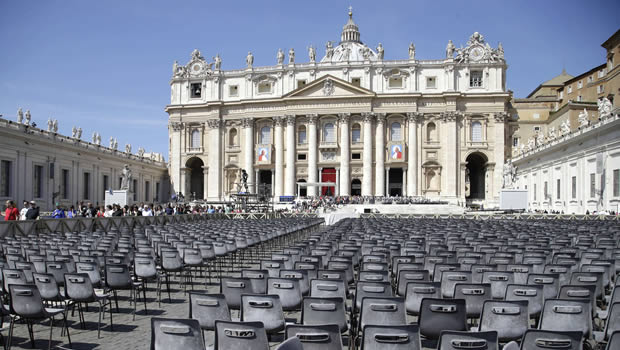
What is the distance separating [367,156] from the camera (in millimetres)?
71188

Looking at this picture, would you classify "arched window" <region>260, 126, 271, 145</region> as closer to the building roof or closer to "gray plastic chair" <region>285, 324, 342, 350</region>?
the building roof

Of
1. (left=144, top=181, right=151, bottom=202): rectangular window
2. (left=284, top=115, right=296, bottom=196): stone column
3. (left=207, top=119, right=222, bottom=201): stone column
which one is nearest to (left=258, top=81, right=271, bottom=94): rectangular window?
(left=284, top=115, right=296, bottom=196): stone column

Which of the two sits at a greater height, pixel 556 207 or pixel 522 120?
pixel 522 120

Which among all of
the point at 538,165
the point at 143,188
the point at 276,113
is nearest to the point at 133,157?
the point at 143,188

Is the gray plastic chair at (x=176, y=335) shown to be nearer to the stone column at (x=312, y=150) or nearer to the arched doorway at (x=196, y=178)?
the stone column at (x=312, y=150)

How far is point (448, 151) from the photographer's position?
70000 mm

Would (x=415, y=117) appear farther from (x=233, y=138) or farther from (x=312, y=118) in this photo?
(x=233, y=138)

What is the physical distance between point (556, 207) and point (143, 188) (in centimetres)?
5284

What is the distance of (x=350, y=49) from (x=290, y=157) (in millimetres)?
32493

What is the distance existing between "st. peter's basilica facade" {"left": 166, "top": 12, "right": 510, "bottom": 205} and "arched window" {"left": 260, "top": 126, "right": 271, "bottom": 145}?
158 mm

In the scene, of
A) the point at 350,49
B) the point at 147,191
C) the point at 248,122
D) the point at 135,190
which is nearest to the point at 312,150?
the point at 248,122

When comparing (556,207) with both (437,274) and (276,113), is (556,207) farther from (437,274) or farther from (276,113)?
(437,274)

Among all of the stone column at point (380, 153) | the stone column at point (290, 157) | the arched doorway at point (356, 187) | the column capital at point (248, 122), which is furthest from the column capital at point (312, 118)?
the arched doorway at point (356, 187)

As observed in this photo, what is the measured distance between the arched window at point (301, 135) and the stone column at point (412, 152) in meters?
15.8
